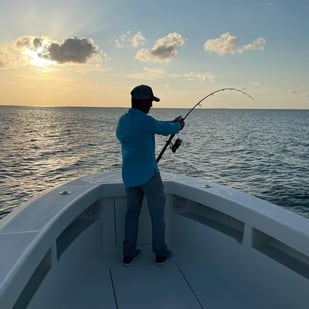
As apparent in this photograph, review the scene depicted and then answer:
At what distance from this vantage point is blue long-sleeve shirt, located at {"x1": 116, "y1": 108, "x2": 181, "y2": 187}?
2357 millimetres

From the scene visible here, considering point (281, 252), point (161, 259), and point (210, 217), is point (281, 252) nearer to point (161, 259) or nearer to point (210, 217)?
point (210, 217)

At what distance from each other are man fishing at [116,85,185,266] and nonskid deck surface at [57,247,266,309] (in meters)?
Answer: 0.12

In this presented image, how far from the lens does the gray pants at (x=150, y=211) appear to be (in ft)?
8.39

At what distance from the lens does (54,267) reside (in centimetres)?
195

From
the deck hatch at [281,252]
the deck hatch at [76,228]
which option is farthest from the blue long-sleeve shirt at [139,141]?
the deck hatch at [281,252]

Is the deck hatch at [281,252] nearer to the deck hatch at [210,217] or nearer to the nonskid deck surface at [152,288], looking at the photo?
the deck hatch at [210,217]

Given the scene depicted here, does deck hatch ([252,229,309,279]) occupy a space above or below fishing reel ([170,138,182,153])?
below

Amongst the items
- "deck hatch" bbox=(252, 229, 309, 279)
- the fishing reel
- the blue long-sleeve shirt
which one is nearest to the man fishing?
the blue long-sleeve shirt

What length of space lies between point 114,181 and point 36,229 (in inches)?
45.3

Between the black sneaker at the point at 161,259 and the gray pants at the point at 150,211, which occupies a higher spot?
the gray pants at the point at 150,211

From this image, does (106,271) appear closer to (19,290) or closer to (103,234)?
(103,234)

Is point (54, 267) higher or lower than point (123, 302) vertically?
higher

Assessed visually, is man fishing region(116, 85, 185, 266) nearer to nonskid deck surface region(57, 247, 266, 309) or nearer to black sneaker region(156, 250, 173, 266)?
black sneaker region(156, 250, 173, 266)

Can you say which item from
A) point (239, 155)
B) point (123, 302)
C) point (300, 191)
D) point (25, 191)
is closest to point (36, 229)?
point (123, 302)
